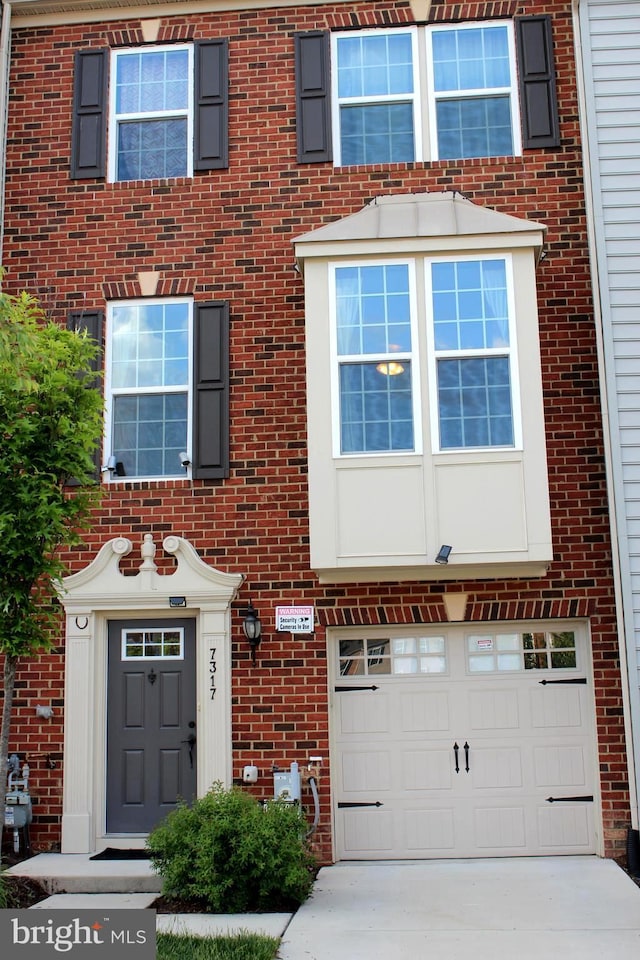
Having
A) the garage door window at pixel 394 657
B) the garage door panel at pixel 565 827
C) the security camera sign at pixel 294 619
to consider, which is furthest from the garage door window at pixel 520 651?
the security camera sign at pixel 294 619

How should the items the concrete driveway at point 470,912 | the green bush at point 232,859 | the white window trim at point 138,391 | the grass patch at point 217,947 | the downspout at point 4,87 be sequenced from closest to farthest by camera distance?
1. the grass patch at point 217,947
2. the concrete driveway at point 470,912
3. the green bush at point 232,859
4. the white window trim at point 138,391
5. the downspout at point 4,87

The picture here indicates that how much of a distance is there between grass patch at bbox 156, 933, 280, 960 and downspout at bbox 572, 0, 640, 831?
3.70 m

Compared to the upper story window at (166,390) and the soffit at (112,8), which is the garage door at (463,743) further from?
the soffit at (112,8)

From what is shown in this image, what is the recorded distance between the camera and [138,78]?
33.2 ft

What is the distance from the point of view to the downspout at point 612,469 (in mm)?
8312

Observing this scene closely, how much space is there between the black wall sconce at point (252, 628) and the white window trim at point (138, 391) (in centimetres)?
143

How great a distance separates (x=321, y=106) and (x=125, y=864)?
7.46 m

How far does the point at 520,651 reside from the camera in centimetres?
895

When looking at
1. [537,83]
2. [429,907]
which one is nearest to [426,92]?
[537,83]

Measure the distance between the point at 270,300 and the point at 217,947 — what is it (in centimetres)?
586

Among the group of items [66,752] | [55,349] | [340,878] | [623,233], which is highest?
[623,233]

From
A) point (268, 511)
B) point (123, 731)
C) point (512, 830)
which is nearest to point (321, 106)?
point (268, 511)

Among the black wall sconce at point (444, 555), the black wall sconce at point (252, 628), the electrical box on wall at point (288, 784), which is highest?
the black wall sconce at point (444, 555)

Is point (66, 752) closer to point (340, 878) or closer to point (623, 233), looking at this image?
point (340, 878)
